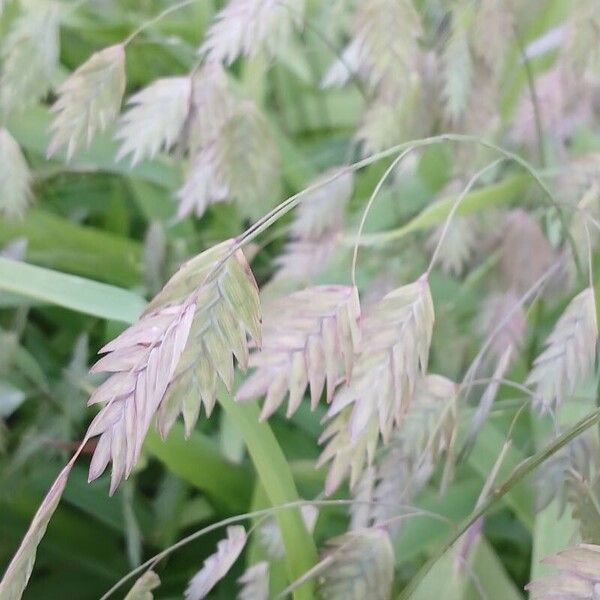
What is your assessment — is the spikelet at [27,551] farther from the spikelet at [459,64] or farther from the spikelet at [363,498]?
the spikelet at [459,64]

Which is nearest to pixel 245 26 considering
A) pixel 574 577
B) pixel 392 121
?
pixel 392 121

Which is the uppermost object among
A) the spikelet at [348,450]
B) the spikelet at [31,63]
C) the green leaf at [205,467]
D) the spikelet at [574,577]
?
the spikelet at [31,63]

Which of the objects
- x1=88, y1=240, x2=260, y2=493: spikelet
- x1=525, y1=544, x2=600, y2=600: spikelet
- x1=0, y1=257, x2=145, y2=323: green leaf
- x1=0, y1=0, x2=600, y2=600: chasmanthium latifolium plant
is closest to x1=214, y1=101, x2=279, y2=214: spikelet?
x1=0, y1=0, x2=600, y2=600: chasmanthium latifolium plant

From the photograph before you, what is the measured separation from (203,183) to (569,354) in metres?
0.29

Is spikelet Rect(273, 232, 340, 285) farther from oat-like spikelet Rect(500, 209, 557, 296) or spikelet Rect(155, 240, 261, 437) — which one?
spikelet Rect(155, 240, 261, 437)

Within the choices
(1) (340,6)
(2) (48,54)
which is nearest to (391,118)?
(1) (340,6)

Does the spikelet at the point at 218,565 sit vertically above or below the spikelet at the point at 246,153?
below

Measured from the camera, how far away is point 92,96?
0.51 meters

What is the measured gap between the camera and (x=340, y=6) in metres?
0.66

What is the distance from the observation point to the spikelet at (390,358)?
382 millimetres

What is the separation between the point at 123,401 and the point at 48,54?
1.14ft

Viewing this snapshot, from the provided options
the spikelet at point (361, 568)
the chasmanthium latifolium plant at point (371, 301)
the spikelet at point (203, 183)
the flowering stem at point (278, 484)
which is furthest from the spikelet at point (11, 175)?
the spikelet at point (361, 568)

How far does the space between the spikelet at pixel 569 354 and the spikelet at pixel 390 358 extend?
0.10 m

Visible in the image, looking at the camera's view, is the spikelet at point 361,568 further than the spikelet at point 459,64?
No
